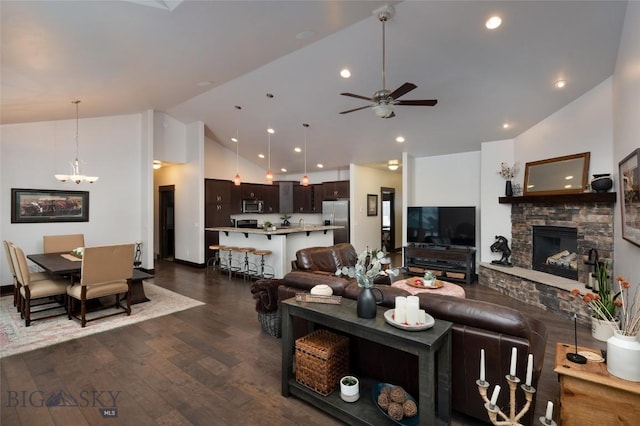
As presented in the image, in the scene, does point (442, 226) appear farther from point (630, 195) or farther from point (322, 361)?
point (322, 361)

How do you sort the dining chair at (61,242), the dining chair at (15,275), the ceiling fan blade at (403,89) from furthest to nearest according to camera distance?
1. the dining chair at (61,242)
2. the dining chair at (15,275)
3. the ceiling fan blade at (403,89)

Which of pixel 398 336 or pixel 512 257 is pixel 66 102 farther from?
pixel 512 257

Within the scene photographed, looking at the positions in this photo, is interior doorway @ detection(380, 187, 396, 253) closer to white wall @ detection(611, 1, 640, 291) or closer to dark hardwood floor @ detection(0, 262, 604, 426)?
dark hardwood floor @ detection(0, 262, 604, 426)

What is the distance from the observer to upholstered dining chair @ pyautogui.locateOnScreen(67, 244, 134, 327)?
384 cm

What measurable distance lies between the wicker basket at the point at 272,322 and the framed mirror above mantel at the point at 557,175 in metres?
4.57

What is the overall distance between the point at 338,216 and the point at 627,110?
21.8 ft

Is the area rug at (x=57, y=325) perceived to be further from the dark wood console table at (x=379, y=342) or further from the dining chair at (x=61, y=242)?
the dark wood console table at (x=379, y=342)

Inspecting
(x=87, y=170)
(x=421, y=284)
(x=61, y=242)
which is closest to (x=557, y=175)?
(x=421, y=284)

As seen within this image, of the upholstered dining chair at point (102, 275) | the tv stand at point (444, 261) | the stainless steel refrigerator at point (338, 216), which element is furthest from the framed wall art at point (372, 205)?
the upholstered dining chair at point (102, 275)

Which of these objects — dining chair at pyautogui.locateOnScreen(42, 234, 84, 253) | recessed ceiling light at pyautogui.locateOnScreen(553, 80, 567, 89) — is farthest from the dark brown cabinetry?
recessed ceiling light at pyautogui.locateOnScreen(553, 80, 567, 89)

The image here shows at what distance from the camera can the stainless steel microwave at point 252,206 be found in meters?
9.30

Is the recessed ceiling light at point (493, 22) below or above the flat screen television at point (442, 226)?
above

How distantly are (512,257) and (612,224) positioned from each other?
1966 millimetres

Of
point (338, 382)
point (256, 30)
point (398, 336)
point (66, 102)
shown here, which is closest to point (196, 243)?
point (66, 102)
